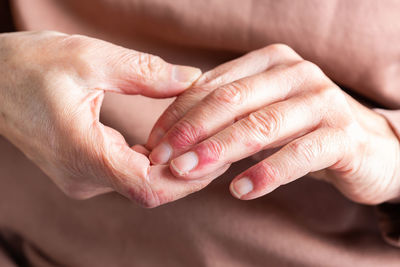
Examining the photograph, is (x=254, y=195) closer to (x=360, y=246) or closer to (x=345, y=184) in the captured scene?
(x=345, y=184)

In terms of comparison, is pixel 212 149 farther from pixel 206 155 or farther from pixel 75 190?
pixel 75 190

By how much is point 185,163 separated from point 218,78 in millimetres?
178

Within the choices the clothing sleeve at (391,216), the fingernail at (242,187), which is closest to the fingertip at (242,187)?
the fingernail at (242,187)

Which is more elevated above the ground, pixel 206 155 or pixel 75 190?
pixel 206 155

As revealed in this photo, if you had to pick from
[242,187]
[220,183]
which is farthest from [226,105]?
[220,183]

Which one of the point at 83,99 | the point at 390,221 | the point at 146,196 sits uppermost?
the point at 83,99

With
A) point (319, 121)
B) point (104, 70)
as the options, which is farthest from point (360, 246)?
point (104, 70)

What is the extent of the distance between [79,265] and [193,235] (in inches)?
11.0

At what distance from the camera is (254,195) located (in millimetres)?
566

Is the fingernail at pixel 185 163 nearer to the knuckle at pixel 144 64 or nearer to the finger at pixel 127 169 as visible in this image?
the finger at pixel 127 169

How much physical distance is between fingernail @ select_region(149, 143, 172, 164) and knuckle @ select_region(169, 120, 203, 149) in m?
0.01

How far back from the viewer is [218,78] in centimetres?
65

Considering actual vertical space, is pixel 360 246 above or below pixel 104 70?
below

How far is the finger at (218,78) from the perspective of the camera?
624mm
